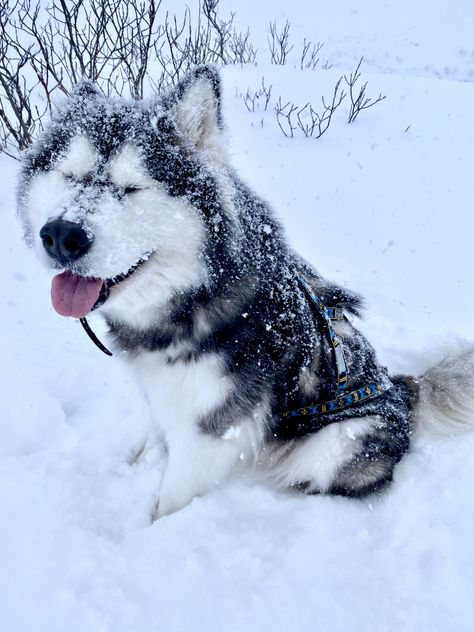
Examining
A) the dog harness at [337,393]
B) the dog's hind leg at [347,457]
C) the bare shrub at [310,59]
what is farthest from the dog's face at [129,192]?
the bare shrub at [310,59]

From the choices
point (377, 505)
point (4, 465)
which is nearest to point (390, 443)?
point (377, 505)

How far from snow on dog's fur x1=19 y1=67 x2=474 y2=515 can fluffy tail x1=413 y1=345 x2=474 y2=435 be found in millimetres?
14

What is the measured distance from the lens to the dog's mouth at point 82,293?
1439mm

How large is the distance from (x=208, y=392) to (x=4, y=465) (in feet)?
3.75

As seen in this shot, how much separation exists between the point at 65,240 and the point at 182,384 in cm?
73

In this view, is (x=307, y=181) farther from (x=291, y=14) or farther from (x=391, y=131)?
(x=291, y=14)

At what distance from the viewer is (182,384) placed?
1.70m

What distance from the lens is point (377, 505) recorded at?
201 centimetres

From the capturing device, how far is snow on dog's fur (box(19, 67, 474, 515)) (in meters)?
1.40

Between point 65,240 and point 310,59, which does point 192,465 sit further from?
point 310,59

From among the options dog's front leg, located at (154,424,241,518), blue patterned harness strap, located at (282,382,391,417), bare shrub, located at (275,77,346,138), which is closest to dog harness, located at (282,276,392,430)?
blue patterned harness strap, located at (282,382,391,417)

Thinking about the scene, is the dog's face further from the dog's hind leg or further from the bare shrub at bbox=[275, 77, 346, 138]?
the bare shrub at bbox=[275, 77, 346, 138]

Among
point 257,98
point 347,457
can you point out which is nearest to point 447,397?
point 347,457

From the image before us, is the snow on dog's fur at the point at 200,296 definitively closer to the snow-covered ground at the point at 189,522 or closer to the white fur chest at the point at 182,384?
the white fur chest at the point at 182,384
